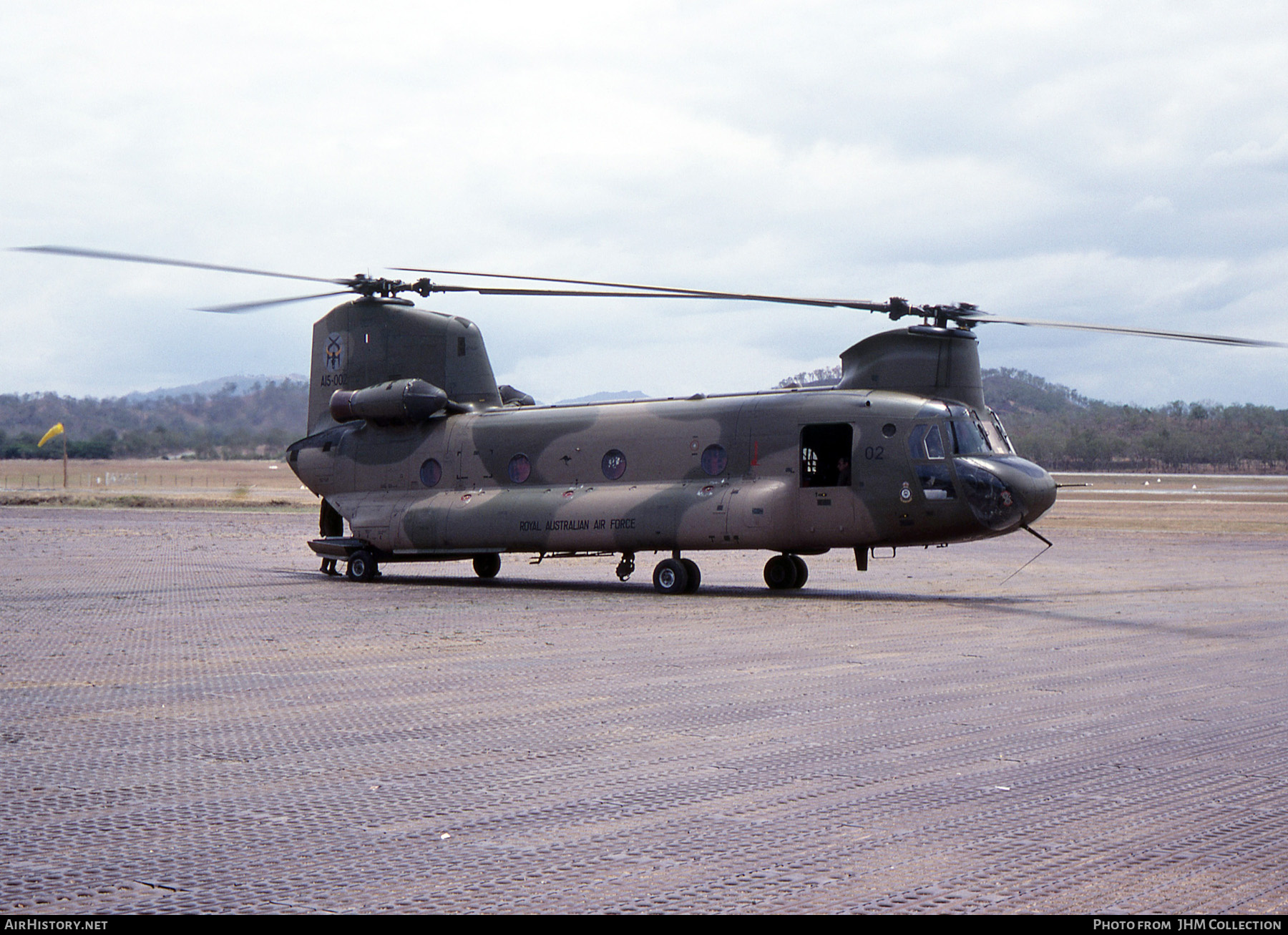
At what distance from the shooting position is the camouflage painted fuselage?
64.4 ft

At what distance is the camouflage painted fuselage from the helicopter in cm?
3

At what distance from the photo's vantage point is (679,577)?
20.9m

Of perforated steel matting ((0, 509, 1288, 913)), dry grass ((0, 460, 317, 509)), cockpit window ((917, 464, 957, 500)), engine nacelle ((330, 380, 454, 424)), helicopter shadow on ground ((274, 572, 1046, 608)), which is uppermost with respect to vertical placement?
engine nacelle ((330, 380, 454, 424))

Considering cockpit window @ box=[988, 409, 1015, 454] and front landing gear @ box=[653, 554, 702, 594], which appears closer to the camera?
cockpit window @ box=[988, 409, 1015, 454]

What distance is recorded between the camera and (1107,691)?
1062cm

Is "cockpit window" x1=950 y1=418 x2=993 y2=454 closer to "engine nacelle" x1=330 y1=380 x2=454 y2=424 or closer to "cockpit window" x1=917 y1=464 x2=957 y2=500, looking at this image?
"cockpit window" x1=917 y1=464 x2=957 y2=500

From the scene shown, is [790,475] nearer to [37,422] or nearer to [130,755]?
[130,755]

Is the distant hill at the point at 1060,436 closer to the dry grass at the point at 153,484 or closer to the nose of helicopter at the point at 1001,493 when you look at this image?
the dry grass at the point at 153,484

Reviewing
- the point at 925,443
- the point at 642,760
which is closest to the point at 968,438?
the point at 925,443

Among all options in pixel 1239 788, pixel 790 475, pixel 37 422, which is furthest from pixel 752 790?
pixel 37 422

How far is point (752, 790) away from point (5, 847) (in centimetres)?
376

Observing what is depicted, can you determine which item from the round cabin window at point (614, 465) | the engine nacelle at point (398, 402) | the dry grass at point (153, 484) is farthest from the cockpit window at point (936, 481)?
the dry grass at point (153, 484)

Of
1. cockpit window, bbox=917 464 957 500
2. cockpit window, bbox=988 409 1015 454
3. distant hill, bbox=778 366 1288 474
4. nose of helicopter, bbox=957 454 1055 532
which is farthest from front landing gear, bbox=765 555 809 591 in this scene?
distant hill, bbox=778 366 1288 474

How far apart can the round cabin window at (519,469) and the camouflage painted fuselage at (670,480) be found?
1.2 inches
